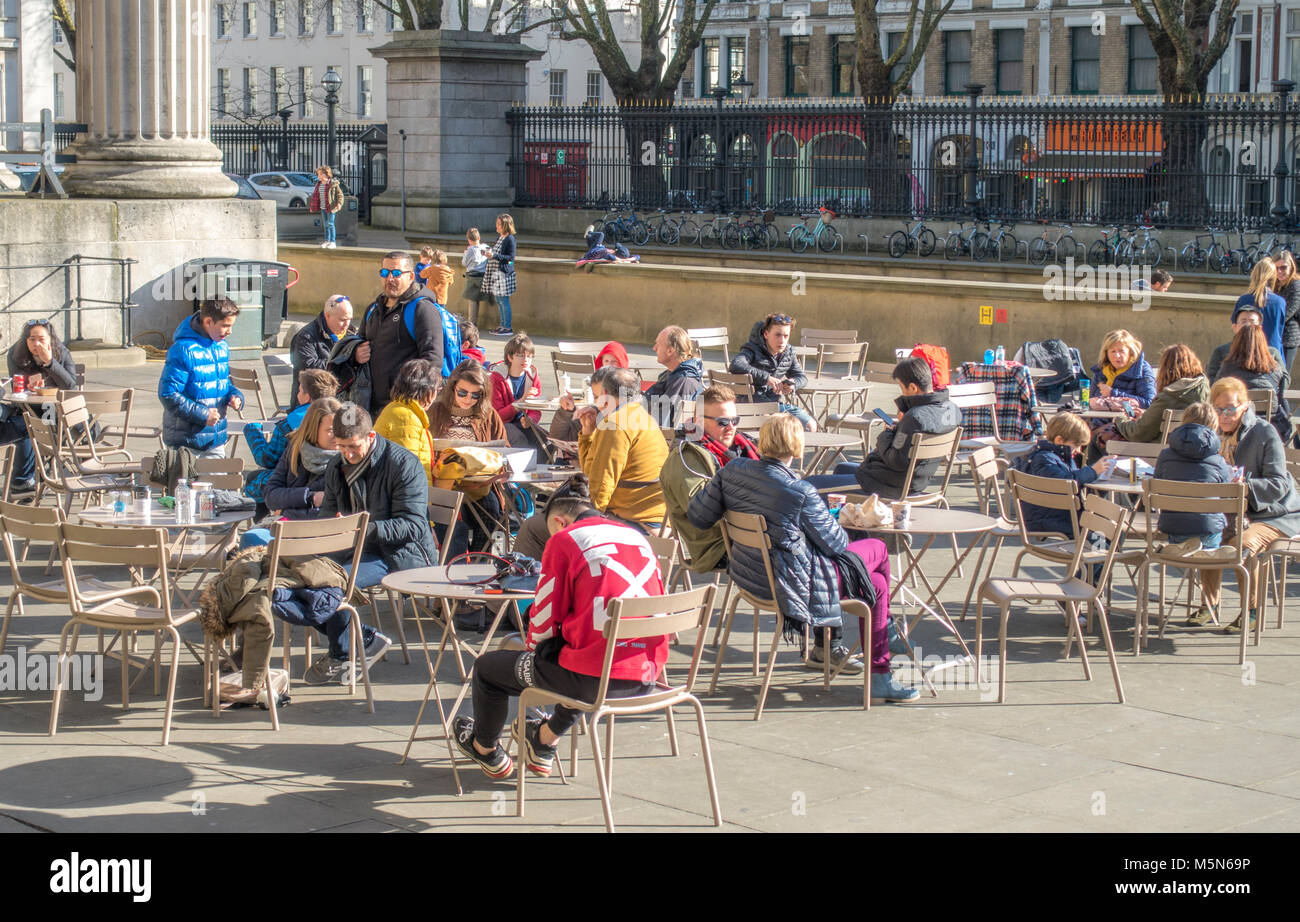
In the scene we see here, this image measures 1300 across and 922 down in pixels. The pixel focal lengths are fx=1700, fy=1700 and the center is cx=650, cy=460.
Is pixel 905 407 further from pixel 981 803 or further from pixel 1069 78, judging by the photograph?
pixel 1069 78

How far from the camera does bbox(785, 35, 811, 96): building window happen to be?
6106cm

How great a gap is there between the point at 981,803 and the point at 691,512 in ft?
6.87

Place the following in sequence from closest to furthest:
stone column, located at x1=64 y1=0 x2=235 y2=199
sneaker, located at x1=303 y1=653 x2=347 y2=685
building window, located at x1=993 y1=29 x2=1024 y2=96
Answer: sneaker, located at x1=303 y1=653 x2=347 y2=685, stone column, located at x1=64 y1=0 x2=235 y2=199, building window, located at x1=993 y1=29 x2=1024 y2=96

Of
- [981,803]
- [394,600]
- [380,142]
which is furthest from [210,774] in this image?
[380,142]

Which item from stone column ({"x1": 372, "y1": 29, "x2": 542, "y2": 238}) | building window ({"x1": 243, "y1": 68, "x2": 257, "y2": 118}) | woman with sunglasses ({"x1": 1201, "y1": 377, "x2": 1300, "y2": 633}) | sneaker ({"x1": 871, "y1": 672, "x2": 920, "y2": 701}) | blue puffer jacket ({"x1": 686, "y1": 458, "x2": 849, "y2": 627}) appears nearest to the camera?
blue puffer jacket ({"x1": 686, "y1": 458, "x2": 849, "y2": 627})

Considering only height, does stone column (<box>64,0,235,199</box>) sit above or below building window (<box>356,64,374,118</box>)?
below

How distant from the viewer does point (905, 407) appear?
32.1 feet

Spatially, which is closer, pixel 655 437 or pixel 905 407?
pixel 655 437

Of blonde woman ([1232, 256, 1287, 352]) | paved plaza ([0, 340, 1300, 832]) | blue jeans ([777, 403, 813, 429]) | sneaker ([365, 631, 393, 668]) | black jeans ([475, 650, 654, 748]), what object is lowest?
paved plaza ([0, 340, 1300, 832])

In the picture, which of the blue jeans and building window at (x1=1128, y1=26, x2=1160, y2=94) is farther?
building window at (x1=1128, y1=26, x2=1160, y2=94)

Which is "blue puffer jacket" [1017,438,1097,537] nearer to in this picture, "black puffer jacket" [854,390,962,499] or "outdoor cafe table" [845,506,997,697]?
"black puffer jacket" [854,390,962,499]

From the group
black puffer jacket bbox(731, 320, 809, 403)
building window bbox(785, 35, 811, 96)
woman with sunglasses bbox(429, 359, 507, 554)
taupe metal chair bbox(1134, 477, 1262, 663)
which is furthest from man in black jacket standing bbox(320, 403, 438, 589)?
building window bbox(785, 35, 811, 96)

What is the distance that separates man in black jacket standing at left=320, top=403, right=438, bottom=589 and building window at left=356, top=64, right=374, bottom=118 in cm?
6131

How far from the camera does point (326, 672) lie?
25.7 ft
